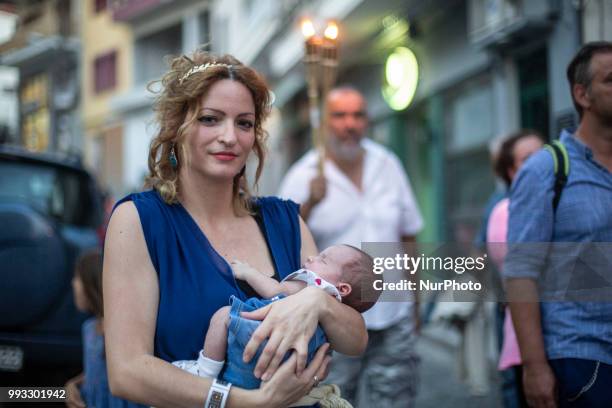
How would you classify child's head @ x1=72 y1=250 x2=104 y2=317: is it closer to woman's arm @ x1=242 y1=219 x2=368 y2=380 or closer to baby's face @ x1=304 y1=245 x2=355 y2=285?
baby's face @ x1=304 y1=245 x2=355 y2=285

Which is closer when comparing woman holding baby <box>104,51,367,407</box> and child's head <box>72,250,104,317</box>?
woman holding baby <box>104,51,367,407</box>

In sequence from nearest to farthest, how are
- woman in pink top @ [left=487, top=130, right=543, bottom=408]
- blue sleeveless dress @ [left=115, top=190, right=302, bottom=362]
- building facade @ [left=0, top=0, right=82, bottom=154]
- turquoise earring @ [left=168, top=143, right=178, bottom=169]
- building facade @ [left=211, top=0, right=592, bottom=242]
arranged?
1. blue sleeveless dress @ [left=115, top=190, right=302, bottom=362]
2. turquoise earring @ [left=168, top=143, right=178, bottom=169]
3. woman in pink top @ [left=487, top=130, right=543, bottom=408]
4. building facade @ [left=211, top=0, right=592, bottom=242]
5. building facade @ [left=0, top=0, right=82, bottom=154]

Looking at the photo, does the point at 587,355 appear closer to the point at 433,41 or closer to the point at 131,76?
the point at 433,41

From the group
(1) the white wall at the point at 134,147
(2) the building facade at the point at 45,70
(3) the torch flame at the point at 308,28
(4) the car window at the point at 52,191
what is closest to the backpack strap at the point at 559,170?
(3) the torch flame at the point at 308,28

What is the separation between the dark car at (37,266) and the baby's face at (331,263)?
2730 millimetres

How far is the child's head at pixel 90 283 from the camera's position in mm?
4043

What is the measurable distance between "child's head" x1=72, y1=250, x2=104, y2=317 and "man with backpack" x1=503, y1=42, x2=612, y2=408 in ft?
7.06

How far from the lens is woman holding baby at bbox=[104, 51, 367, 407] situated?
200 centimetres

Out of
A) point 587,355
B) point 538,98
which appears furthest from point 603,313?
point 538,98

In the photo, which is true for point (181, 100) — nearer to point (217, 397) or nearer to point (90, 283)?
point (217, 397)

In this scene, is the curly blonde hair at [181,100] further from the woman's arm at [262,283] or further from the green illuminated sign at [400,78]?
the green illuminated sign at [400,78]

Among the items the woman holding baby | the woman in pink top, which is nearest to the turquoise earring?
the woman holding baby

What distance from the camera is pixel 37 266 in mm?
4680

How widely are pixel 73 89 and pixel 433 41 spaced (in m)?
19.3
